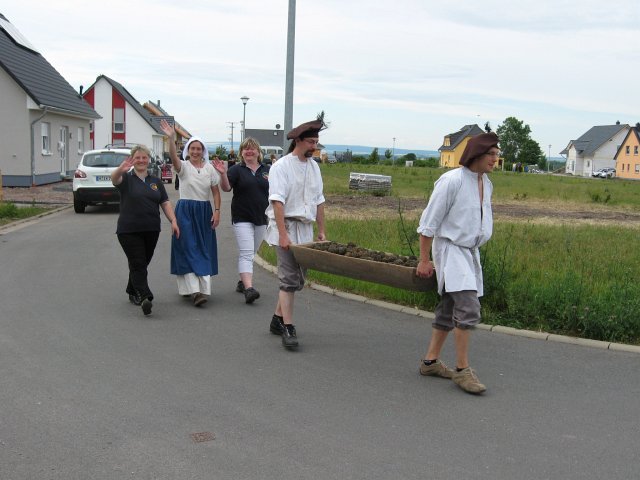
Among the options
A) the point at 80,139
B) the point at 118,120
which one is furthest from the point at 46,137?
the point at 118,120

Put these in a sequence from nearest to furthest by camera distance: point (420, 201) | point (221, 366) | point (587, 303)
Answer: point (221, 366) < point (587, 303) < point (420, 201)

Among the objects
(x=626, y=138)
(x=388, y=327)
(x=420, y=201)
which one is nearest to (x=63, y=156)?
(x=420, y=201)

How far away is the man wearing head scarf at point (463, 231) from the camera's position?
5.66 m

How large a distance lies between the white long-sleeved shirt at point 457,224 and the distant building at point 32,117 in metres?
25.6

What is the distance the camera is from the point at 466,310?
5.67 m

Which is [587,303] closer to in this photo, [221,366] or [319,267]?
[319,267]

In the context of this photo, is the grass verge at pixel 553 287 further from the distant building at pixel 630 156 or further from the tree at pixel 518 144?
the tree at pixel 518 144

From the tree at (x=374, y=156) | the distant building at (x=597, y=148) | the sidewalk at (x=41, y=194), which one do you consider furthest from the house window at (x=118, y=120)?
the distant building at (x=597, y=148)

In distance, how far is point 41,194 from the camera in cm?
2588

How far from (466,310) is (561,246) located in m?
7.42

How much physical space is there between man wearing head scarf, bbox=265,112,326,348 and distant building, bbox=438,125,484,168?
13777cm

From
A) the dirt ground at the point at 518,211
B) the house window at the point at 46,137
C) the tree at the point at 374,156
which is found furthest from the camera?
the tree at the point at 374,156

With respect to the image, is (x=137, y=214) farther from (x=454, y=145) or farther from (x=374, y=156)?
(x=454, y=145)

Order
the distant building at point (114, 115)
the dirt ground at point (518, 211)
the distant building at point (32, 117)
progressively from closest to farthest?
the dirt ground at point (518, 211) → the distant building at point (32, 117) → the distant building at point (114, 115)
